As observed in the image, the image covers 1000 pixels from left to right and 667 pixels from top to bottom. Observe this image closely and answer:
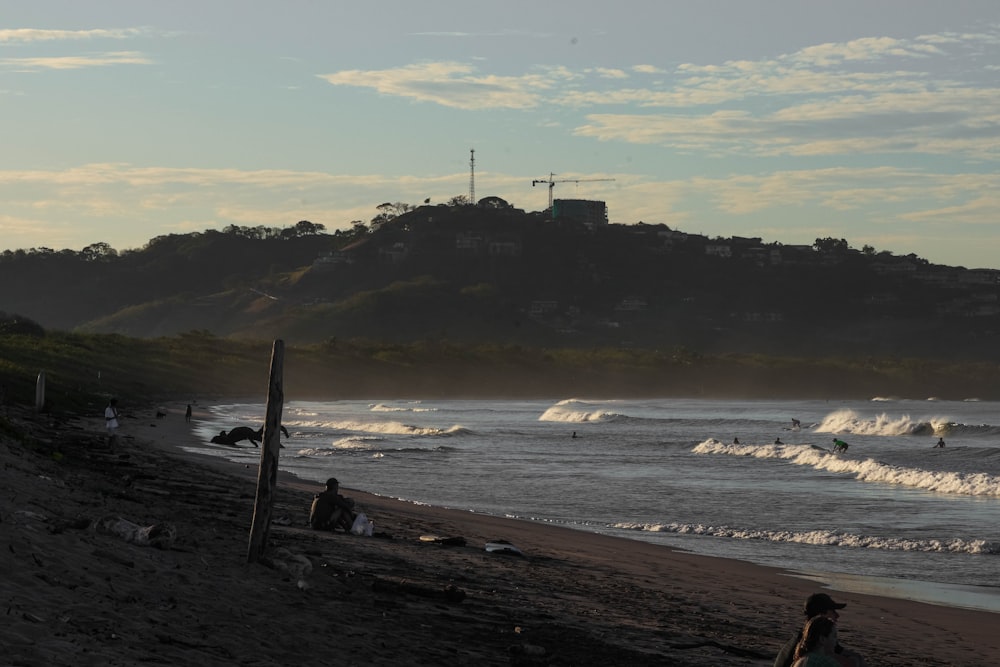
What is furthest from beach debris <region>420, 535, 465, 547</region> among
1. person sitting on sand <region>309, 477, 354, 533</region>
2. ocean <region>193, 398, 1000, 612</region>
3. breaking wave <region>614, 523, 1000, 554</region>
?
breaking wave <region>614, 523, 1000, 554</region>

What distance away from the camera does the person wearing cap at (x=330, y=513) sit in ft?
65.9

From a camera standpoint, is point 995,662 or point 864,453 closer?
point 995,662

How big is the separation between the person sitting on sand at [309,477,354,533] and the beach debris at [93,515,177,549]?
5.59 meters

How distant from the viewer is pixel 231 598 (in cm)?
1268

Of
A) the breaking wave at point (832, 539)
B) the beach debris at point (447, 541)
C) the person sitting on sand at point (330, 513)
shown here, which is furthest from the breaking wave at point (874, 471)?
the person sitting on sand at point (330, 513)

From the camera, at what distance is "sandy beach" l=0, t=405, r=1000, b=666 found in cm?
1095

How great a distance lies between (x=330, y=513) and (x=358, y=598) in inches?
252

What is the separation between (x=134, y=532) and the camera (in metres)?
14.3

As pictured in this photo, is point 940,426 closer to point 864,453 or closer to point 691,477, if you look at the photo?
point 864,453

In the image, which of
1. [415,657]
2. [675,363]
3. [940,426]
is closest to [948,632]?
[415,657]

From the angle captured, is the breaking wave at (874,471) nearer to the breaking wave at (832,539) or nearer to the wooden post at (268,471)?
the breaking wave at (832,539)

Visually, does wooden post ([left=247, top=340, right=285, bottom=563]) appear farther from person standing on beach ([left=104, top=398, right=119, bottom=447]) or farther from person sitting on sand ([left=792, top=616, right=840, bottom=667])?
person standing on beach ([left=104, top=398, right=119, bottom=447])

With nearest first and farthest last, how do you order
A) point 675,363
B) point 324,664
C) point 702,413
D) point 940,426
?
1. point 324,664
2. point 940,426
3. point 702,413
4. point 675,363

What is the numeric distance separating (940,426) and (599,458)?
35374 mm
